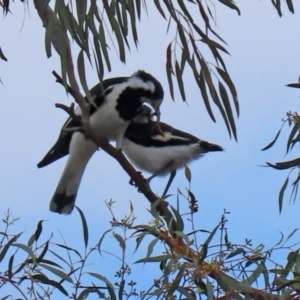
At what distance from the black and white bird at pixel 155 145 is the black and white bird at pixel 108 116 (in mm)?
58

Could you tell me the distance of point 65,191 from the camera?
3914 millimetres

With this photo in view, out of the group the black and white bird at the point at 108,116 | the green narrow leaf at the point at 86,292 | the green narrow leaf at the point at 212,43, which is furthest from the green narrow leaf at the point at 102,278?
the black and white bird at the point at 108,116

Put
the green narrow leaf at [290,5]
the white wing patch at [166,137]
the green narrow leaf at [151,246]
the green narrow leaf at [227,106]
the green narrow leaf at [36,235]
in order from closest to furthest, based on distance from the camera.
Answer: the green narrow leaf at [151,246] < the green narrow leaf at [36,235] < the green narrow leaf at [227,106] < the green narrow leaf at [290,5] < the white wing patch at [166,137]

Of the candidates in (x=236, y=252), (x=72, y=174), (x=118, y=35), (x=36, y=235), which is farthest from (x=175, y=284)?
(x=72, y=174)

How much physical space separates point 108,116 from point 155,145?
268 mm

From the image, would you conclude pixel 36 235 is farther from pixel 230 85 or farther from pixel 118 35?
pixel 230 85

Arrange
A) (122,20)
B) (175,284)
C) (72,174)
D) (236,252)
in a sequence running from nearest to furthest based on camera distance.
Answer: (175,284)
(236,252)
(122,20)
(72,174)

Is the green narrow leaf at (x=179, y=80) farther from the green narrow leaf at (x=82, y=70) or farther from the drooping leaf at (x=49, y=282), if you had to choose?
the drooping leaf at (x=49, y=282)

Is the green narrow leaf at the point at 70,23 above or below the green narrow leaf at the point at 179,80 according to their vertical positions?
below

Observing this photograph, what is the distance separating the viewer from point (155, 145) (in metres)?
3.79

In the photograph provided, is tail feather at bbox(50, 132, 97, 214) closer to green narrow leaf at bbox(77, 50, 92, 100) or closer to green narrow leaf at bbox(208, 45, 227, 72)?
green narrow leaf at bbox(208, 45, 227, 72)

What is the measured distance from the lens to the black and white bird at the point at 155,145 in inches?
145

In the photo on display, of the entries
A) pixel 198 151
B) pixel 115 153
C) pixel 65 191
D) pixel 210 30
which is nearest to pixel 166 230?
pixel 210 30

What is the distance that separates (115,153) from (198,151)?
27.0 inches
